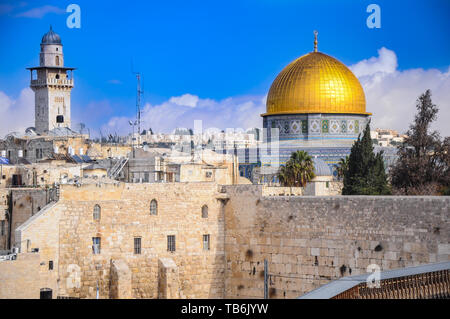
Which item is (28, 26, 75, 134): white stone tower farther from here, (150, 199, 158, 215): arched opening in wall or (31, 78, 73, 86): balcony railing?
(150, 199, 158, 215): arched opening in wall

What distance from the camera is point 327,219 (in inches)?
976

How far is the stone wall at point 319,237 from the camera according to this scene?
73.6ft

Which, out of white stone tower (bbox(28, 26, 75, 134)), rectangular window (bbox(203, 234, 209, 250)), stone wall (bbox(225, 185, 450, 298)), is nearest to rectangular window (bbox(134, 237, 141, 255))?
rectangular window (bbox(203, 234, 209, 250))

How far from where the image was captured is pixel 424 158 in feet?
98.3

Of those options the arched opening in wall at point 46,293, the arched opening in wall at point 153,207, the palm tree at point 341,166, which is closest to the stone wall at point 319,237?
the arched opening in wall at point 153,207

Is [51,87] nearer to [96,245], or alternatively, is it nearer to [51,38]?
[51,38]

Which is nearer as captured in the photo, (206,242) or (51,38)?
(206,242)

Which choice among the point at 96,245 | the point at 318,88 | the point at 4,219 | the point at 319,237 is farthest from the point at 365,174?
the point at 318,88

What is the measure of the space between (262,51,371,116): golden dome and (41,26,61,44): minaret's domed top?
60.9 ft

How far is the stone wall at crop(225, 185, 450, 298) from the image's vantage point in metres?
22.4

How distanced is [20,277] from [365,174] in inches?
493

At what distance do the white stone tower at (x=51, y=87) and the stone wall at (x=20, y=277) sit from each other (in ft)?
108

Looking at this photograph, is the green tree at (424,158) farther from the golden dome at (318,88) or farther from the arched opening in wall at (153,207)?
the golden dome at (318,88)
